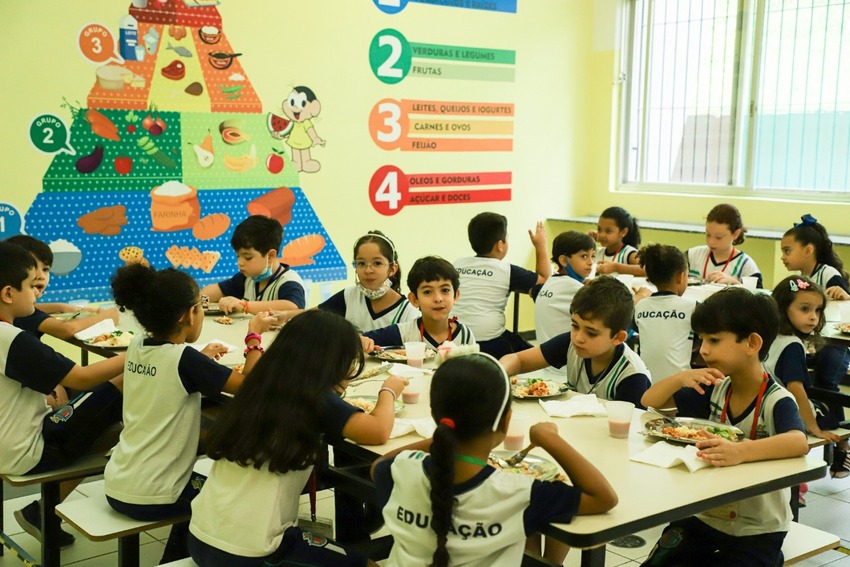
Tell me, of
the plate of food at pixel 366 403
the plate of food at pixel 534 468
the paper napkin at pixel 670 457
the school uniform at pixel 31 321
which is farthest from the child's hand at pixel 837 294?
the school uniform at pixel 31 321

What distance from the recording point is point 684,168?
786 centimetres

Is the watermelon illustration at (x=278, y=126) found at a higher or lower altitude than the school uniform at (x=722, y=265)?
higher

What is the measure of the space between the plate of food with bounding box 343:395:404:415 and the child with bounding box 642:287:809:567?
2.48 feet

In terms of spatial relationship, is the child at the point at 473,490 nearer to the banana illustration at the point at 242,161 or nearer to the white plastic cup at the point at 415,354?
the white plastic cup at the point at 415,354

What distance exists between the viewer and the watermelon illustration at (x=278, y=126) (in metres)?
6.17

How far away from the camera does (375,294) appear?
4.13m

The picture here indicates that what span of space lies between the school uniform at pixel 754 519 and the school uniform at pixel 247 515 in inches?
38.7

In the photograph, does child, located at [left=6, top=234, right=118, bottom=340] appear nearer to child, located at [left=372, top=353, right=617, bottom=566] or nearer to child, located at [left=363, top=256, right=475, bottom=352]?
child, located at [left=363, top=256, right=475, bottom=352]

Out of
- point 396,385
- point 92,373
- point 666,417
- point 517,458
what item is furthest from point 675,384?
point 92,373

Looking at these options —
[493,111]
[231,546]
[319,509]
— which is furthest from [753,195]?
[231,546]

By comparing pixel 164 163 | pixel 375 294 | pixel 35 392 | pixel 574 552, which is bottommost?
pixel 574 552

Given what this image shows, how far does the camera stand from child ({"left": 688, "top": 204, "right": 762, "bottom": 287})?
564 cm

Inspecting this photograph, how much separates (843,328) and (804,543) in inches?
72.8

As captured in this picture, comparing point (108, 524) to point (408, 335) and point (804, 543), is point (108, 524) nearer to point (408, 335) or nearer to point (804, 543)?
point (408, 335)
